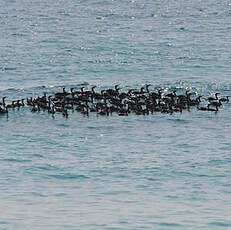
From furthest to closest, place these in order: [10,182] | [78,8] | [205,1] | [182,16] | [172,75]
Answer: [205,1]
[78,8]
[182,16]
[172,75]
[10,182]

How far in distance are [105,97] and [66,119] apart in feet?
10.8

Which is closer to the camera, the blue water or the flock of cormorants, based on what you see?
the blue water

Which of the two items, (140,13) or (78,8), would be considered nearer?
(140,13)

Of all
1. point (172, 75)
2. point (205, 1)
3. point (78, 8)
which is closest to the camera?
point (172, 75)

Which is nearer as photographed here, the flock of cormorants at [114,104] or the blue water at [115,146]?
the blue water at [115,146]

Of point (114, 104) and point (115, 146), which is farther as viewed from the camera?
point (114, 104)

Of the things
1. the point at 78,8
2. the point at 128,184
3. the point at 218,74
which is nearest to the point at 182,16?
the point at 78,8

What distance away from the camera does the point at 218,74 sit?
179 feet

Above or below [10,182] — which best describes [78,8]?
above

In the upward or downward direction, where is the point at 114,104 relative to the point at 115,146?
upward

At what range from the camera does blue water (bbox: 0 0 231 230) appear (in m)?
24.4

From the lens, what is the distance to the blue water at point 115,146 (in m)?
24.4

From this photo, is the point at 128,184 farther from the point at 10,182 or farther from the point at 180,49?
the point at 180,49

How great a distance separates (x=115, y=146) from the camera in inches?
1336
